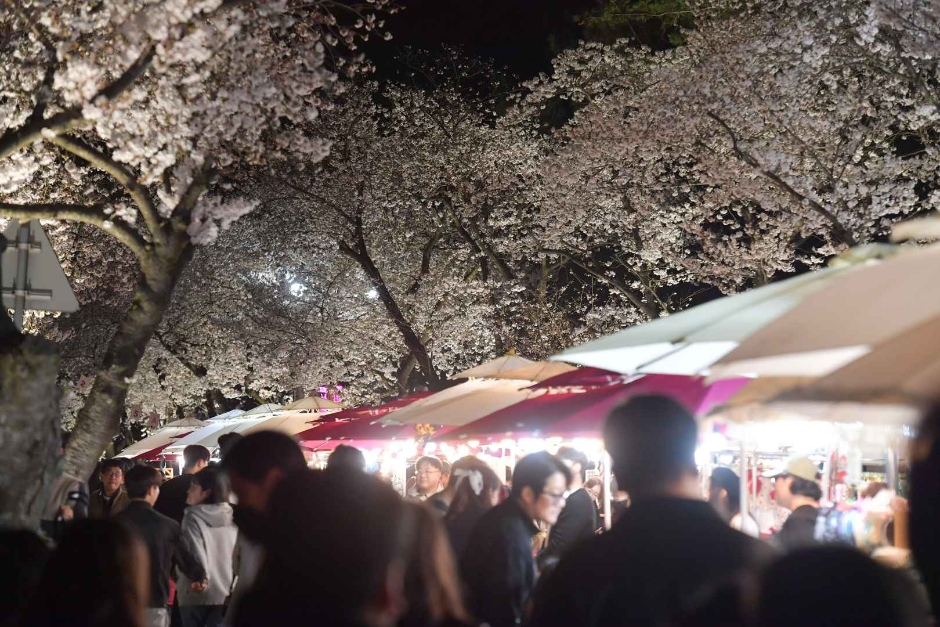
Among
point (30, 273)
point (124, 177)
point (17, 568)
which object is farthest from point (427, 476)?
point (17, 568)

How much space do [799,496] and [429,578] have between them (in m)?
5.74

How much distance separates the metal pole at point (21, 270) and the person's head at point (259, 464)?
3366 mm

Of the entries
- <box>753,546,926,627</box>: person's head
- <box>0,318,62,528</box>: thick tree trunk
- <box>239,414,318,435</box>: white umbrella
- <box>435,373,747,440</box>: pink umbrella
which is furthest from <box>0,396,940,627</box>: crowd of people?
<box>239,414,318,435</box>: white umbrella

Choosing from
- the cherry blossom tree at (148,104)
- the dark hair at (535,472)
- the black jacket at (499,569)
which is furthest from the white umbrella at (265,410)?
the black jacket at (499,569)

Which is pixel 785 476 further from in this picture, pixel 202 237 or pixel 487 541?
pixel 202 237

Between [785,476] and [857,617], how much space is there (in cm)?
629

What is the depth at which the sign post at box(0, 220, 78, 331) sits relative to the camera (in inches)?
281

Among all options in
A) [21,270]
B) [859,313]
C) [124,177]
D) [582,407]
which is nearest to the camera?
[859,313]

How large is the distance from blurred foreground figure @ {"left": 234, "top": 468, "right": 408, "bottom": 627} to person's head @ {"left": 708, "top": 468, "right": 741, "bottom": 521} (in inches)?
292

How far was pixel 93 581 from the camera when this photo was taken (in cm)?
261

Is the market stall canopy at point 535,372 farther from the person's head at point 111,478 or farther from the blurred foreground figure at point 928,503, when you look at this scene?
the blurred foreground figure at point 928,503

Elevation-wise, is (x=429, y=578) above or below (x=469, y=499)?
above

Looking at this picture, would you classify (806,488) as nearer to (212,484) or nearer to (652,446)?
(212,484)

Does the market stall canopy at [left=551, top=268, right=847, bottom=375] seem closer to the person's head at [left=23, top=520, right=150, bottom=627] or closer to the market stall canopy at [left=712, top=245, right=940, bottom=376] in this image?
the market stall canopy at [left=712, top=245, right=940, bottom=376]
